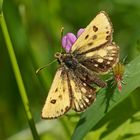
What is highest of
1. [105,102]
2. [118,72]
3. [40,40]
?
[40,40]

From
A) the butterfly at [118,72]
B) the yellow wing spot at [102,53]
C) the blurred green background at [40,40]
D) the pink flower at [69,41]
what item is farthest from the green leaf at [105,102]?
the blurred green background at [40,40]

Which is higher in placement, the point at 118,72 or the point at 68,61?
the point at 68,61

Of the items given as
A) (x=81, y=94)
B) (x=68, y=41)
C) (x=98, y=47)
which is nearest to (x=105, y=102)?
(x=81, y=94)

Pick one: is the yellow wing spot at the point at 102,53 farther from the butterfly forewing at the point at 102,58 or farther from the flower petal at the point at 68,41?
the flower petal at the point at 68,41

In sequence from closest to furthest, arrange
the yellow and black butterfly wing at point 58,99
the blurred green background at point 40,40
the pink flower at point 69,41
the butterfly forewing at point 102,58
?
the yellow and black butterfly wing at point 58,99
the butterfly forewing at point 102,58
the pink flower at point 69,41
the blurred green background at point 40,40

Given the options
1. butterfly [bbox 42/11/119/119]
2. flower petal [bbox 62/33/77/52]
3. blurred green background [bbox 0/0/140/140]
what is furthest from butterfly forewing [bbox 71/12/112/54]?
blurred green background [bbox 0/0/140/140]

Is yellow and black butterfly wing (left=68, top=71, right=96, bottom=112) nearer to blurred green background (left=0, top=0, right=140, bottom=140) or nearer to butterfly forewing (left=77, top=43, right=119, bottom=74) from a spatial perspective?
butterfly forewing (left=77, top=43, right=119, bottom=74)

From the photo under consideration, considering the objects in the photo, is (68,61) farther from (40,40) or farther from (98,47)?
(40,40)

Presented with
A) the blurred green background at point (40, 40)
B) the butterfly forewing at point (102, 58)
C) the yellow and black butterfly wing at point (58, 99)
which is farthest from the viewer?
the blurred green background at point (40, 40)
